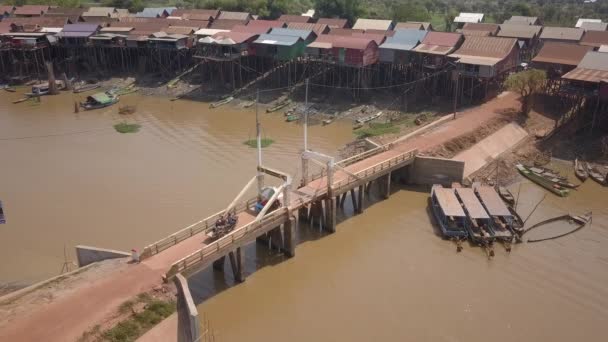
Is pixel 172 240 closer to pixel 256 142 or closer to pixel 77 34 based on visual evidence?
pixel 256 142

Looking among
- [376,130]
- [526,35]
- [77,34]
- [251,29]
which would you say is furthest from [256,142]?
[526,35]

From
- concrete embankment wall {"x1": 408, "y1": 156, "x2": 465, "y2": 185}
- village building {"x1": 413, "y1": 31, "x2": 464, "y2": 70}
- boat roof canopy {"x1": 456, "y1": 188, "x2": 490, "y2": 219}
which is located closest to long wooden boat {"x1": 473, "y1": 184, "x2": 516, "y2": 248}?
boat roof canopy {"x1": 456, "y1": 188, "x2": 490, "y2": 219}

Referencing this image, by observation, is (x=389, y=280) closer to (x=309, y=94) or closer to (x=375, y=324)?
(x=375, y=324)

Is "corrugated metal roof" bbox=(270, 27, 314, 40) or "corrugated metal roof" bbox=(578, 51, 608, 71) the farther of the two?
"corrugated metal roof" bbox=(270, 27, 314, 40)

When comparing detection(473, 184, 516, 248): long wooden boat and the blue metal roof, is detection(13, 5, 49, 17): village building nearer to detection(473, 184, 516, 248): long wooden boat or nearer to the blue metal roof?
the blue metal roof

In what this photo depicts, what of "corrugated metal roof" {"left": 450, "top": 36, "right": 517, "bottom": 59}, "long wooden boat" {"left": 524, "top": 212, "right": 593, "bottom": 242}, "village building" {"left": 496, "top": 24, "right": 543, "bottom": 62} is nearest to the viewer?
"long wooden boat" {"left": 524, "top": 212, "right": 593, "bottom": 242}

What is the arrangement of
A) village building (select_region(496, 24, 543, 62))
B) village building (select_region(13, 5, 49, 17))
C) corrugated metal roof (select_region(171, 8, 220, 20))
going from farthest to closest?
village building (select_region(13, 5, 49, 17)) < corrugated metal roof (select_region(171, 8, 220, 20)) < village building (select_region(496, 24, 543, 62))

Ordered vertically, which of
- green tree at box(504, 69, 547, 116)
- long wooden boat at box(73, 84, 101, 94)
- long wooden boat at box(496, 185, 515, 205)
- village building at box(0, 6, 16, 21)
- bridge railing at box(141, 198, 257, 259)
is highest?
village building at box(0, 6, 16, 21)

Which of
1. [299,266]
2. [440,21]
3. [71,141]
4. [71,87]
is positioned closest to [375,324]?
[299,266]
